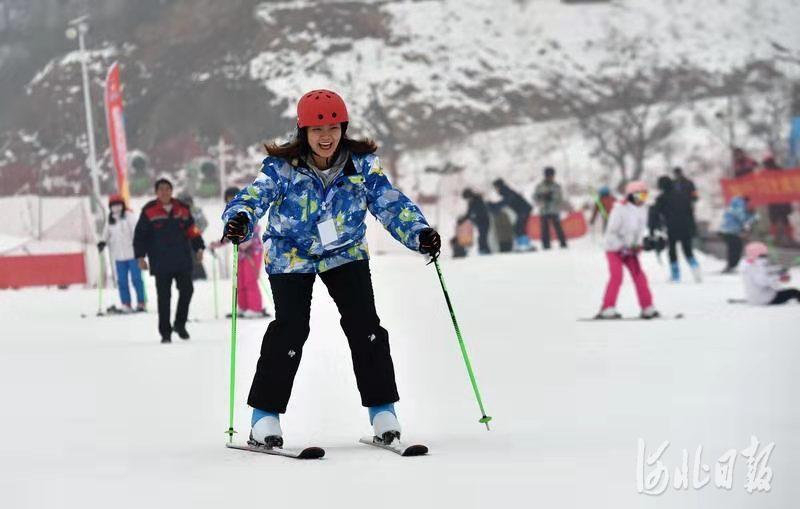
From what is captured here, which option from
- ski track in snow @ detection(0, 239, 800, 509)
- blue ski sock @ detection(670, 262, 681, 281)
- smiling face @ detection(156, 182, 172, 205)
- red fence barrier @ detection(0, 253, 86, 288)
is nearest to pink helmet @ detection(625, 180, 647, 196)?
ski track in snow @ detection(0, 239, 800, 509)

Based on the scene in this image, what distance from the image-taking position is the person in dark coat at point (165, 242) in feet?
38.0

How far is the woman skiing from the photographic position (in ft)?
18.1

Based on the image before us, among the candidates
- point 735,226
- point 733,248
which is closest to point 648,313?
point 735,226

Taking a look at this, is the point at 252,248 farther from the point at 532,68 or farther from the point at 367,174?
the point at 532,68

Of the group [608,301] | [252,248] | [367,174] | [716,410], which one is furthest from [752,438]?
[252,248]

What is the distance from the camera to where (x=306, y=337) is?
18.8 ft

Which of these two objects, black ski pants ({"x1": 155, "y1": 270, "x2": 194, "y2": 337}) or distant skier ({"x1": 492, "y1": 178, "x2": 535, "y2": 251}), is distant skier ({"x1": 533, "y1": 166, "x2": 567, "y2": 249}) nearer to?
distant skier ({"x1": 492, "y1": 178, "x2": 535, "y2": 251})

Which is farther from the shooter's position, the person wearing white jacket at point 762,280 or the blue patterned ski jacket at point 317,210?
the person wearing white jacket at point 762,280

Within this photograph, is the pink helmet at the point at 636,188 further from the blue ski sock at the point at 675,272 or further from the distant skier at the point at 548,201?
the distant skier at the point at 548,201

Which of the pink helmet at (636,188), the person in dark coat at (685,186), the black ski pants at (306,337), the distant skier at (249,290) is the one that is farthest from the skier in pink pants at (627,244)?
the black ski pants at (306,337)

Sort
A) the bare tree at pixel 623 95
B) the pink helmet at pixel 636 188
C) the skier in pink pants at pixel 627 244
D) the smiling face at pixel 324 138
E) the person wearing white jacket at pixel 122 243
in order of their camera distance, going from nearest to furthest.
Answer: the smiling face at pixel 324 138 → the skier in pink pants at pixel 627 244 → the pink helmet at pixel 636 188 → the person wearing white jacket at pixel 122 243 → the bare tree at pixel 623 95

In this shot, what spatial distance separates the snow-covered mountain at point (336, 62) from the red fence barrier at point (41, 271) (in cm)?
5408

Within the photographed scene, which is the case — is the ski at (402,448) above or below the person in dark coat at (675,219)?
below

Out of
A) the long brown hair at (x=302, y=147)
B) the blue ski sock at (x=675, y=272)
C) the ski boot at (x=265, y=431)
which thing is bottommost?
the blue ski sock at (x=675, y=272)
